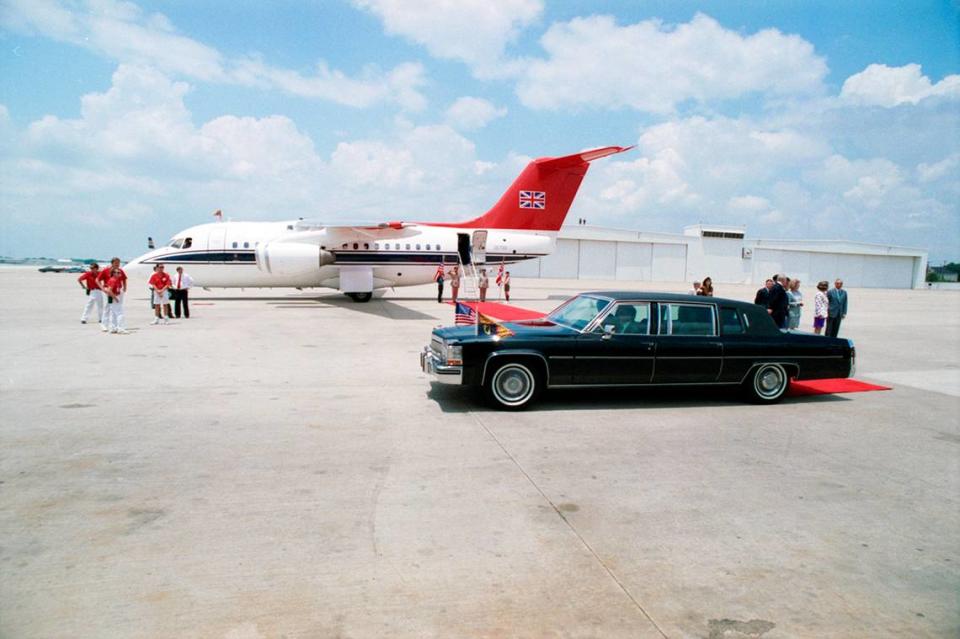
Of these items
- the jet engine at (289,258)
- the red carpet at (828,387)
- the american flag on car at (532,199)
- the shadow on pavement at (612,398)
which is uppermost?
the american flag on car at (532,199)

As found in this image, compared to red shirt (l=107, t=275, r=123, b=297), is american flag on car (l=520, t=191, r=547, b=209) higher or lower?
higher

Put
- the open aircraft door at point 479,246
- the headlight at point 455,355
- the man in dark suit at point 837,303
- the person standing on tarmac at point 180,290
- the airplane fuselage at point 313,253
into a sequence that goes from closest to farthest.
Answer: the headlight at point 455,355
the man in dark suit at point 837,303
the person standing on tarmac at point 180,290
the open aircraft door at point 479,246
the airplane fuselage at point 313,253

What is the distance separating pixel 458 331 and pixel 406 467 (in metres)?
2.74

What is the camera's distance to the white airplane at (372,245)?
19938 mm

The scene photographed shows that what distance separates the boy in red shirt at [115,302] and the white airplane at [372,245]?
660 cm

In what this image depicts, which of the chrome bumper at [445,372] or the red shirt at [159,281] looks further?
the red shirt at [159,281]

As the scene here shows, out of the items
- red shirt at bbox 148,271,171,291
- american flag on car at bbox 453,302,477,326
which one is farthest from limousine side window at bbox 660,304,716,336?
red shirt at bbox 148,271,171,291

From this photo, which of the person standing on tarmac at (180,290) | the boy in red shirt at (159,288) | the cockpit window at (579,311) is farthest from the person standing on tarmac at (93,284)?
the cockpit window at (579,311)

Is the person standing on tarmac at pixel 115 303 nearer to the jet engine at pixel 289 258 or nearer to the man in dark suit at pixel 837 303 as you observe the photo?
the jet engine at pixel 289 258

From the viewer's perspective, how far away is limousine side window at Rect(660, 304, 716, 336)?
24.4ft

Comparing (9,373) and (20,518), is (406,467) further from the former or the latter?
(9,373)

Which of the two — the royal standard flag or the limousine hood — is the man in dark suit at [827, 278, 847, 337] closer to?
the limousine hood

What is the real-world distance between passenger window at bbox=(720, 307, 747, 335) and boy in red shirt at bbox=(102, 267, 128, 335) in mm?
12357

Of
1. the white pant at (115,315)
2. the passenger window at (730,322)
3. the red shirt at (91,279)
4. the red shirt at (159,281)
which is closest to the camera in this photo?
the passenger window at (730,322)
